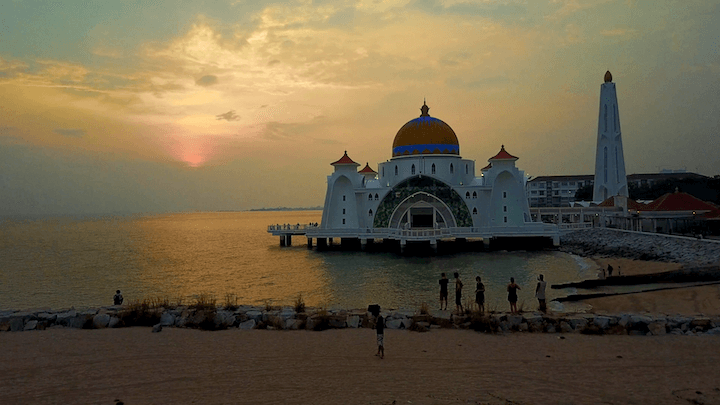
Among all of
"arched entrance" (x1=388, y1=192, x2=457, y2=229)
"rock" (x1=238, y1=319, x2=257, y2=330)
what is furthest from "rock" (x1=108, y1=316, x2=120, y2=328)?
"arched entrance" (x1=388, y1=192, x2=457, y2=229)

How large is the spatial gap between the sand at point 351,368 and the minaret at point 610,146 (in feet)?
174

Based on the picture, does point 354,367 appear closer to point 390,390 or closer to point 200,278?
point 390,390

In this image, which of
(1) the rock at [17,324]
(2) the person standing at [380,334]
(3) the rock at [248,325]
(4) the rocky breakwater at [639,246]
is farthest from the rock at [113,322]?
(4) the rocky breakwater at [639,246]

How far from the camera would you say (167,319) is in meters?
13.0

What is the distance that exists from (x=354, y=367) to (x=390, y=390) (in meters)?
1.31

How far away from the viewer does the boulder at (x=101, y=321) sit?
42.3ft

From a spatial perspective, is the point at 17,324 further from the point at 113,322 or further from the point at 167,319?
the point at 167,319

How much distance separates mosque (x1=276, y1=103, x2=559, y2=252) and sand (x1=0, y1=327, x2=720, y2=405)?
92.4ft

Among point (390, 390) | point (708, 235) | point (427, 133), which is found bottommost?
point (390, 390)

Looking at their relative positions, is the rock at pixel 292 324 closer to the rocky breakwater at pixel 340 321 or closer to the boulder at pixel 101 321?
the rocky breakwater at pixel 340 321

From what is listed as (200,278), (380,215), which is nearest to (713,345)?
(200,278)

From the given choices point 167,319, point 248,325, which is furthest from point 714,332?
point 167,319

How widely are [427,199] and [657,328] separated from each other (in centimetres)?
3287

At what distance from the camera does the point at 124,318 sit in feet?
43.0
